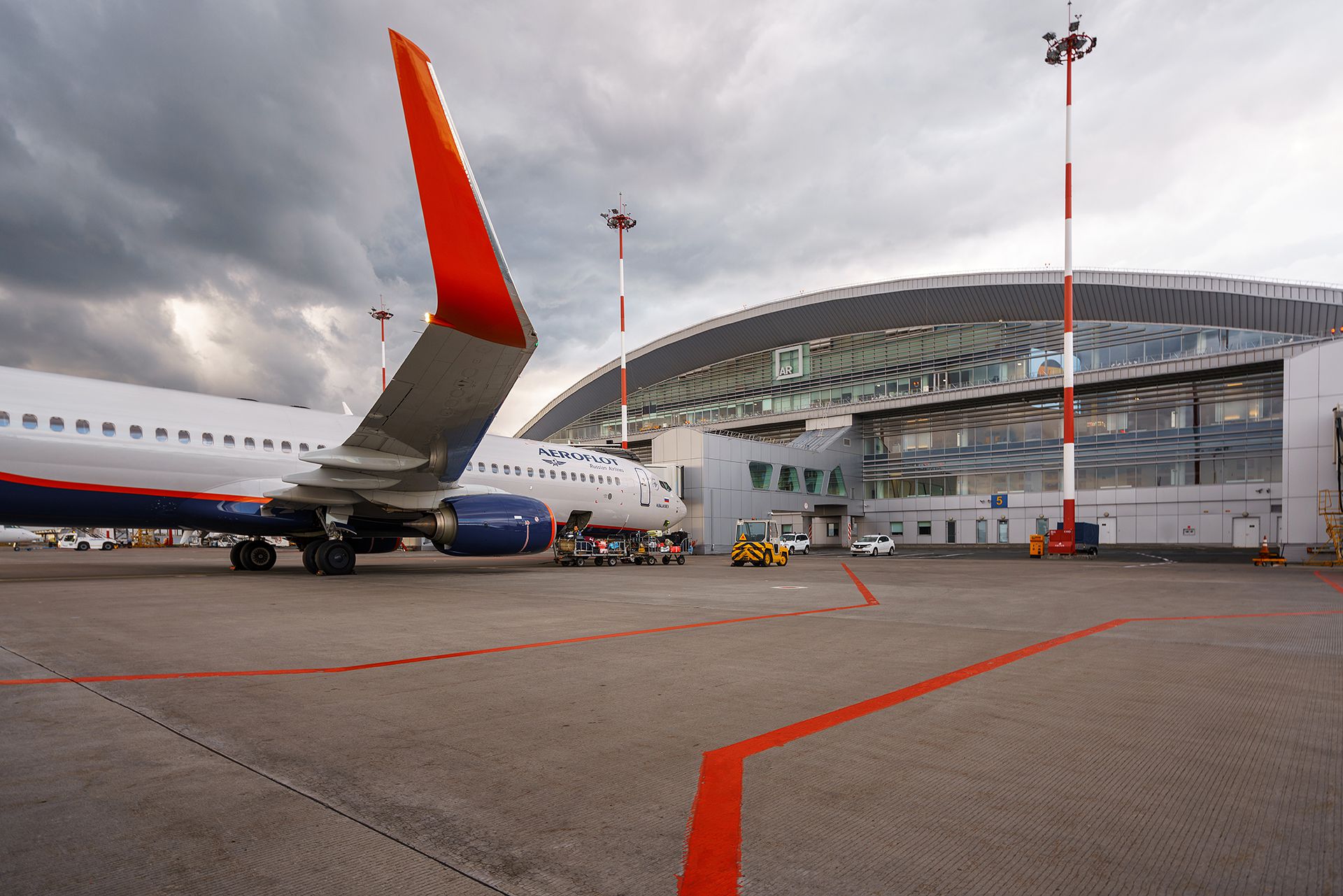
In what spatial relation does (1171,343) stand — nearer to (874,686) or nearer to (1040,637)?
(1040,637)

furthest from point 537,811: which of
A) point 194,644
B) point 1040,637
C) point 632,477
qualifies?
point 632,477

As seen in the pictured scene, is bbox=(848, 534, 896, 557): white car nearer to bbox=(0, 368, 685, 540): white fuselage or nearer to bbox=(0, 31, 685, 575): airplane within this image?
bbox=(0, 31, 685, 575): airplane

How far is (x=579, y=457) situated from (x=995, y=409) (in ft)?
108

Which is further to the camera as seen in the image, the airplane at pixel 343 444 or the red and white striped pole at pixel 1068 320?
the red and white striped pole at pixel 1068 320

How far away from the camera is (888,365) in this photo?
48.8 meters

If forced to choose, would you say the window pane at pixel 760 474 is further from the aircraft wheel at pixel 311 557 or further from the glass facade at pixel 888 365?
the aircraft wheel at pixel 311 557

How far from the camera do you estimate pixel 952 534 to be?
1812 inches

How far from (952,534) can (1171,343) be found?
16294mm

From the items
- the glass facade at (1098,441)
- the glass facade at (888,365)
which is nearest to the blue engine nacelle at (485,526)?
the glass facade at (888,365)

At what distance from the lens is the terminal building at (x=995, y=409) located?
36625mm

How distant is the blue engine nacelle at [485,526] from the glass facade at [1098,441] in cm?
3567

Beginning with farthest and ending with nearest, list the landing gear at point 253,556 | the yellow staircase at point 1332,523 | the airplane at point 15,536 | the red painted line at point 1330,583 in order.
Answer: the airplane at point 15,536 < the yellow staircase at point 1332,523 < the landing gear at point 253,556 < the red painted line at point 1330,583

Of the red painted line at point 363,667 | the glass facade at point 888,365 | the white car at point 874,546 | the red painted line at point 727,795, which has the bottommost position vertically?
the white car at point 874,546

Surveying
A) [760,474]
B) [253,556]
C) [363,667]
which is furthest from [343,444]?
[760,474]
